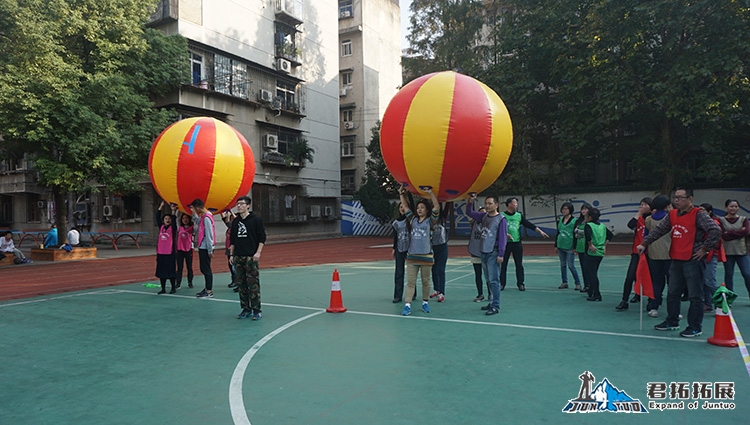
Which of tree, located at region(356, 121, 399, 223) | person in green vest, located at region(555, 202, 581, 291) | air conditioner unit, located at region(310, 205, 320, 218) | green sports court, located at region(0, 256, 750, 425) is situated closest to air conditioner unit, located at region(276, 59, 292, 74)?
tree, located at region(356, 121, 399, 223)

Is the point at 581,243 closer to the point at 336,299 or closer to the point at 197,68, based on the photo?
the point at 336,299

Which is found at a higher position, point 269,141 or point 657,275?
point 269,141

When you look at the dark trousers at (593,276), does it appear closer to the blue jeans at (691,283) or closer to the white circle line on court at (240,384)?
the blue jeans at (691,283)

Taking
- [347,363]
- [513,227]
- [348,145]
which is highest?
[348,145]

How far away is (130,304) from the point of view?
8.65 meters

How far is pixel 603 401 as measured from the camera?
3855 millimetres

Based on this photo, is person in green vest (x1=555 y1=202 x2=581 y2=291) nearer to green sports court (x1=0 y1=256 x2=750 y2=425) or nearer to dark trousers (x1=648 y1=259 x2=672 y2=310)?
green sports court (x1=0 y1=256 x2=750 y2=425)

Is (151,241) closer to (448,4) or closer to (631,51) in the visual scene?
(448,4)

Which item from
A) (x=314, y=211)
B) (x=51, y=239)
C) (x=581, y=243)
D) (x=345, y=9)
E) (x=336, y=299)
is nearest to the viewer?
(x=336, y=299)

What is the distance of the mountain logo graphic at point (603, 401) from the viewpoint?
146 inches

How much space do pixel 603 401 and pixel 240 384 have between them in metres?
3.18

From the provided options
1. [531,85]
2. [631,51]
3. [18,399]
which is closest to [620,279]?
[18,399]

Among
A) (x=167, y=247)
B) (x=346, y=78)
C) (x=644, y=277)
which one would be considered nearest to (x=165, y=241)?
(x=167, y=247)

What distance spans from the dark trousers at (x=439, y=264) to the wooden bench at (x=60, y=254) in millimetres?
16227
